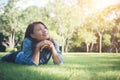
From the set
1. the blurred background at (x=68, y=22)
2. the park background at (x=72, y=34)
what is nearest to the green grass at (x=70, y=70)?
the park background at (x=72, y=34)

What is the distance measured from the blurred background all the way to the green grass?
0.12m

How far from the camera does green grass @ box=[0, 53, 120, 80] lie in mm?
→ 3266

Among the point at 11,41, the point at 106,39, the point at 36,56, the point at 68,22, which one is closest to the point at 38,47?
the point at 36,56

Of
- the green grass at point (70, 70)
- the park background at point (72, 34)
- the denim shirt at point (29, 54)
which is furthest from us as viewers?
the denim shirt at point (29, 54)

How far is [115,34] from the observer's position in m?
3.77

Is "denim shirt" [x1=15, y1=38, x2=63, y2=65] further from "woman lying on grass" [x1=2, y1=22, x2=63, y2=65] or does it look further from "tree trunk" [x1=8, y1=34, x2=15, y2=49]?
"tree trunk" [x1=8, y1=34, x2=15, y2=49]

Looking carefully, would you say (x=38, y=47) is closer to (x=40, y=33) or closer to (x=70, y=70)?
(x=40, y=33)

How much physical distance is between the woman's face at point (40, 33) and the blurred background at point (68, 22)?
6 cm

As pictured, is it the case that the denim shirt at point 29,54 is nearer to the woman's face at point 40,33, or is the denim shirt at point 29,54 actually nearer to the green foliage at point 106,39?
the woman's face at point 40,33

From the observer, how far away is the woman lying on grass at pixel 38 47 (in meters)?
3.46

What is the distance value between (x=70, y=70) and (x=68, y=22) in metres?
0.53

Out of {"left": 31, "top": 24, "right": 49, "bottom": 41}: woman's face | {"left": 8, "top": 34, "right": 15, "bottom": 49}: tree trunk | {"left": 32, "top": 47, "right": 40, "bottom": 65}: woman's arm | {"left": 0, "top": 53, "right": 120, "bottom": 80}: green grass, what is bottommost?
{"left": 0, "top": 53, "right": 120, "bottom": 80}: green grass

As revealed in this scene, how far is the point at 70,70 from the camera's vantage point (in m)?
3.38

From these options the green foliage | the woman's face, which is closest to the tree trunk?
the woman's face
